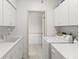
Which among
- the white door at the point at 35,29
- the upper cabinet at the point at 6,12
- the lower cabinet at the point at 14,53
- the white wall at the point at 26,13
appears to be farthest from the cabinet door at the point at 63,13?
the white door at the point at 35,29

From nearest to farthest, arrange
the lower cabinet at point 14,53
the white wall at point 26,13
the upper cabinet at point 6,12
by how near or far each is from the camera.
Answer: the lower cabinet at point 14,53, the upper cabinet at point 6,12, the white wall at point 26,13

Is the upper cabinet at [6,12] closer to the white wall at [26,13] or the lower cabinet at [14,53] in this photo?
the lower cabinet at [14,53]

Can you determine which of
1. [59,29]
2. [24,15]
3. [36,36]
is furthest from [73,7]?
[36,36]

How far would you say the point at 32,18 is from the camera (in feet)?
30.1

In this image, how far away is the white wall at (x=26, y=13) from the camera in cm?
552

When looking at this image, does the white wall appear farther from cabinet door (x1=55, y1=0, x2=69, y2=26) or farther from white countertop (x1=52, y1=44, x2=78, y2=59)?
white countertop (x1=52, y1=44, x2=78, y2=59)

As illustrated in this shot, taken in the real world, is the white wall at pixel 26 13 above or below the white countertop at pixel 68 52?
above

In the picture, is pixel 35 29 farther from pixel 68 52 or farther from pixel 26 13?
pixel 68 52

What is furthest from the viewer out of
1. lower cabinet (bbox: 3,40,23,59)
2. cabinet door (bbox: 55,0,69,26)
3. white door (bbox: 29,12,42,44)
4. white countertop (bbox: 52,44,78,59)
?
white door (bbox: 29,12,42,44)

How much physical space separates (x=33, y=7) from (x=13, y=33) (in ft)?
4.74

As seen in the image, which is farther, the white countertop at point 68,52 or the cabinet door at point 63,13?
the cabinet door at point 63,13

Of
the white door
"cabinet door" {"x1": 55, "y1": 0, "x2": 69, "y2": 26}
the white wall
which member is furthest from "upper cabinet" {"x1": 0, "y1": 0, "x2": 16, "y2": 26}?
the white door

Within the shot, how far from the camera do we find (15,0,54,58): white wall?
5523 mm

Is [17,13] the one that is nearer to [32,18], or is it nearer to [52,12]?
[52,12]
